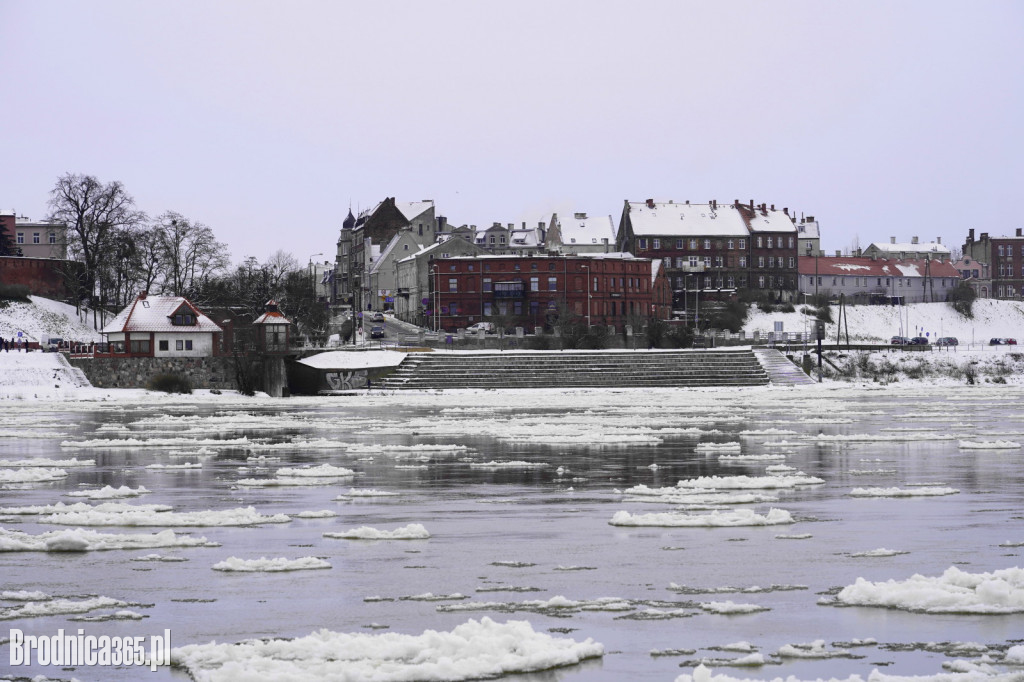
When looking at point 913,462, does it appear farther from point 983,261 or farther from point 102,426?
point 983,261

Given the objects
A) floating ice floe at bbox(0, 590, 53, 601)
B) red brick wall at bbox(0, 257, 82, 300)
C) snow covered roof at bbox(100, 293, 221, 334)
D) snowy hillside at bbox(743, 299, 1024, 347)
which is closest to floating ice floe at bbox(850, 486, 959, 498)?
floating ice floe at bbox(0, 590, 53, 601)

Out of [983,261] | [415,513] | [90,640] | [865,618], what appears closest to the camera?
[90,640]

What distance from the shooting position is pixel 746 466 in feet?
74.8

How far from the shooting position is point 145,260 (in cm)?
10481

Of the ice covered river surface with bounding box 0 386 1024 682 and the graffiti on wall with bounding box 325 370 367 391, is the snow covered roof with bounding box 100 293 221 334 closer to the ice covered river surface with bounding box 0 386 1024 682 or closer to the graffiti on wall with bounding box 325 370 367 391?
the graffiti on wall with bounding box 325 370 367 391

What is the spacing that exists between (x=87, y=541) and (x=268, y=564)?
2.73 meters

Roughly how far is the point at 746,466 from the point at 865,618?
12.8 m

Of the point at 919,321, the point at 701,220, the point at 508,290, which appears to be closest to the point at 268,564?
the point at 508,290

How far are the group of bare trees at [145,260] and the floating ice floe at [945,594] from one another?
85619 millimetres

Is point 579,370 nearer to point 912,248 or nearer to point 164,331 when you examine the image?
point 164,331

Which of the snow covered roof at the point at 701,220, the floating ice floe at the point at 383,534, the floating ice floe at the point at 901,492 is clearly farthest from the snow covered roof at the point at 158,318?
the floating ice floe at the point at 383,534

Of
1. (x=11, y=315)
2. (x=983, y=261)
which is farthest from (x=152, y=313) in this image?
(x=983, y=261)

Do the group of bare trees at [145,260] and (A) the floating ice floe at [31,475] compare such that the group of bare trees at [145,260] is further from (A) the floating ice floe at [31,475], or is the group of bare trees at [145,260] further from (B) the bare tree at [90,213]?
(A) the floating ice floe at [31,475]

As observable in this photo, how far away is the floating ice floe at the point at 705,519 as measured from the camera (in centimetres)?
1520
